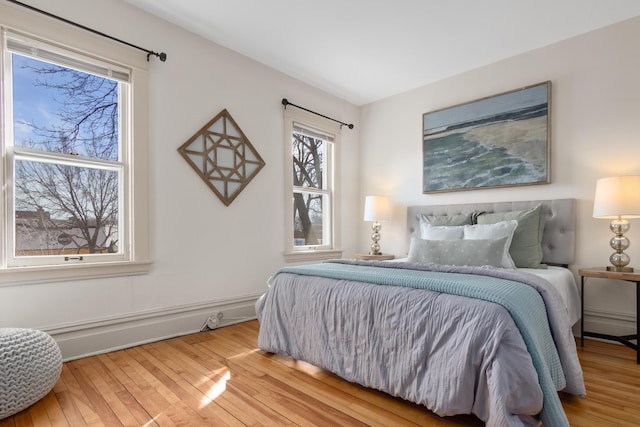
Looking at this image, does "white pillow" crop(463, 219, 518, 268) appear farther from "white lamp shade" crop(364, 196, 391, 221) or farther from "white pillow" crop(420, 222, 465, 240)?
"white lamp shade" crop(364, 196, 391, 221)

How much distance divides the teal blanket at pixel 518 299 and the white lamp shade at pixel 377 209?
1861 millimetres

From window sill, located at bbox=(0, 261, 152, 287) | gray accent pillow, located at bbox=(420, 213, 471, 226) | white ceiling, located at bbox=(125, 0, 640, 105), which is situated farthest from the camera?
gray accent pillow, located at bbox=(420, 213, 471, 226)

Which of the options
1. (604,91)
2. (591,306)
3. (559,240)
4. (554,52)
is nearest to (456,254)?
(559,240)

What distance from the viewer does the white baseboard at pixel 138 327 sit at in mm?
2318

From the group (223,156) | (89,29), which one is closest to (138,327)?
(223,156)

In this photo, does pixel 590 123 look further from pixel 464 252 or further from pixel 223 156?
pixel 223 156

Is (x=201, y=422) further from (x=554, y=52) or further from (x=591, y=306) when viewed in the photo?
(x=554, y=52)

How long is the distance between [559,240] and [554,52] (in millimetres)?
1703

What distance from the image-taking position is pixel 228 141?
321cm

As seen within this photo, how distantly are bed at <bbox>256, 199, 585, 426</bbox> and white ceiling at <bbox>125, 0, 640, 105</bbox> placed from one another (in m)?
1.72

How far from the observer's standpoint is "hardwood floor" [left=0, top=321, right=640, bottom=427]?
63.0 inches

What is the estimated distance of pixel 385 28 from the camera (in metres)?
2.88

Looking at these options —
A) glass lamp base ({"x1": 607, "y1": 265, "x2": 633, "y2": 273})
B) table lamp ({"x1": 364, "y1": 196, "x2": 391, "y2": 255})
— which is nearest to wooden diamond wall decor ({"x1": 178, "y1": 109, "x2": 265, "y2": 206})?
table lamp ({"x1": 364, "y1": 196, "x2": 391, "y2": 255})

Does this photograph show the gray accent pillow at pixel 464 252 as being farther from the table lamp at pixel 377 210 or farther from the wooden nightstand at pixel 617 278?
the table lamp at pixel 377 210
